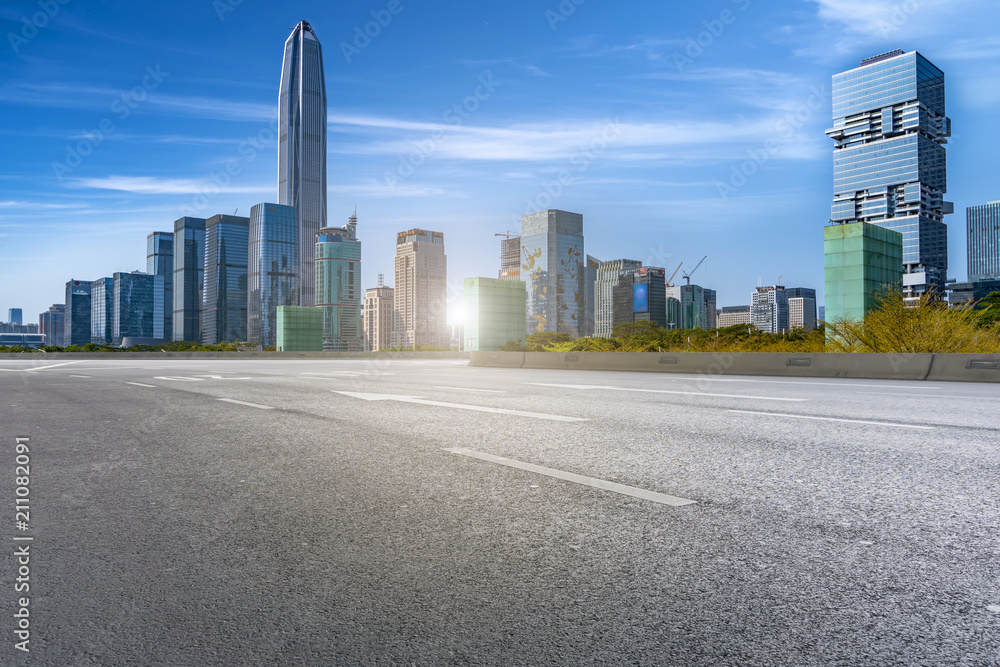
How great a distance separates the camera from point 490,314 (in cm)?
6712

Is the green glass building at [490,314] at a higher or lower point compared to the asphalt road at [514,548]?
higher

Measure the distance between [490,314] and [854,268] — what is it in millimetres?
43958

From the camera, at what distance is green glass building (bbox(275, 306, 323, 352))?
88562 mm

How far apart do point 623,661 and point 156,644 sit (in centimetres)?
148

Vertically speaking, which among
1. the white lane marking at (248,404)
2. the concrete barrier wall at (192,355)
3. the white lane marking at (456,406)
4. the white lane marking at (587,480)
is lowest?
the concrete barrier wall at (192,355)

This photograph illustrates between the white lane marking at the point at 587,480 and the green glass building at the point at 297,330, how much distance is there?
3399 inches

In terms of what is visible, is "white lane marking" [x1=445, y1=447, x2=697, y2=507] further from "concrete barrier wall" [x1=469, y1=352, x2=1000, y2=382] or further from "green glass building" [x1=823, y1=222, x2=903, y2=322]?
"green glass building" [x1=823, y1=222, x2=903, y2=322]

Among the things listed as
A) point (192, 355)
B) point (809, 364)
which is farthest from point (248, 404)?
point (192, 355)

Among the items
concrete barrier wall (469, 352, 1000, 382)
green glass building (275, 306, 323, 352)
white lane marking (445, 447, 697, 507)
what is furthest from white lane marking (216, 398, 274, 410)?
green glass building (275, 306, 323, 352)

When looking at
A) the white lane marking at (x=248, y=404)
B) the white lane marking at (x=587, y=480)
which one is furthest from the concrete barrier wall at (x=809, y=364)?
the white lane marking at (x=587, y=480)

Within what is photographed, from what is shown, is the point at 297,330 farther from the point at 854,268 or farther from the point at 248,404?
the point at 248,404

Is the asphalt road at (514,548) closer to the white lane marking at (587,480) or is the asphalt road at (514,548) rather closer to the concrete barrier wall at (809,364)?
the white lane marking at (587,480)

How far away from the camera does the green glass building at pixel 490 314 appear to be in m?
66.7

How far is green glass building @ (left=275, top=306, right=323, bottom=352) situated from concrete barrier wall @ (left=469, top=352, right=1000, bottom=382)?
2780 inches
